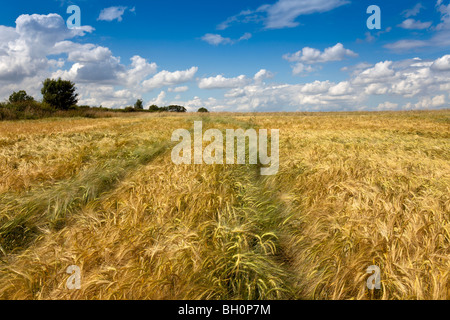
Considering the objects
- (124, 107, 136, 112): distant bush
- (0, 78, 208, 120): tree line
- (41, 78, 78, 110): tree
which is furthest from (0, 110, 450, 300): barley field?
(124, 107, 136, 112): distant bush

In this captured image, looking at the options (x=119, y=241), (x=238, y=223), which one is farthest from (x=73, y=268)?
(x=238, y=223)

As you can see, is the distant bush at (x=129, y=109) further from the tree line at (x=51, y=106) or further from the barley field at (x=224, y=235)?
the barley field at (x=224, y=235)

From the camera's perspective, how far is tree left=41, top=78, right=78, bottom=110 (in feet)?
147

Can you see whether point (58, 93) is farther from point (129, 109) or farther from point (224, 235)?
point (224, 235)

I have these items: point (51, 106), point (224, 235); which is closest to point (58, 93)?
point (51, 106)

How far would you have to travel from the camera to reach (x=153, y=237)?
287 centimetres

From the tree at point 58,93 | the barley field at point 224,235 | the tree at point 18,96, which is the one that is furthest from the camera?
the tree at point 18,96

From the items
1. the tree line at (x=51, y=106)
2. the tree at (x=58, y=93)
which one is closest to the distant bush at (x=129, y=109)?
the tree line at (x=51, y=106)

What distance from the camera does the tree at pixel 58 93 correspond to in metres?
44.9

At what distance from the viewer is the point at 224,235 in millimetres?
2803

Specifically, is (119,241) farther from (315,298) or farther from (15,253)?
(315,298)

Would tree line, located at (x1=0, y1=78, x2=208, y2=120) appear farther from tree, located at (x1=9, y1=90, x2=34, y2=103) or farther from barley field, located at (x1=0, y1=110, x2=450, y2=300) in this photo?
barley field, located at (x1=0, y1=110, x2=450, y2=300)

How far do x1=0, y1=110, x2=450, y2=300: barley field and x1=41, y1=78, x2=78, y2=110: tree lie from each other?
159 ft
